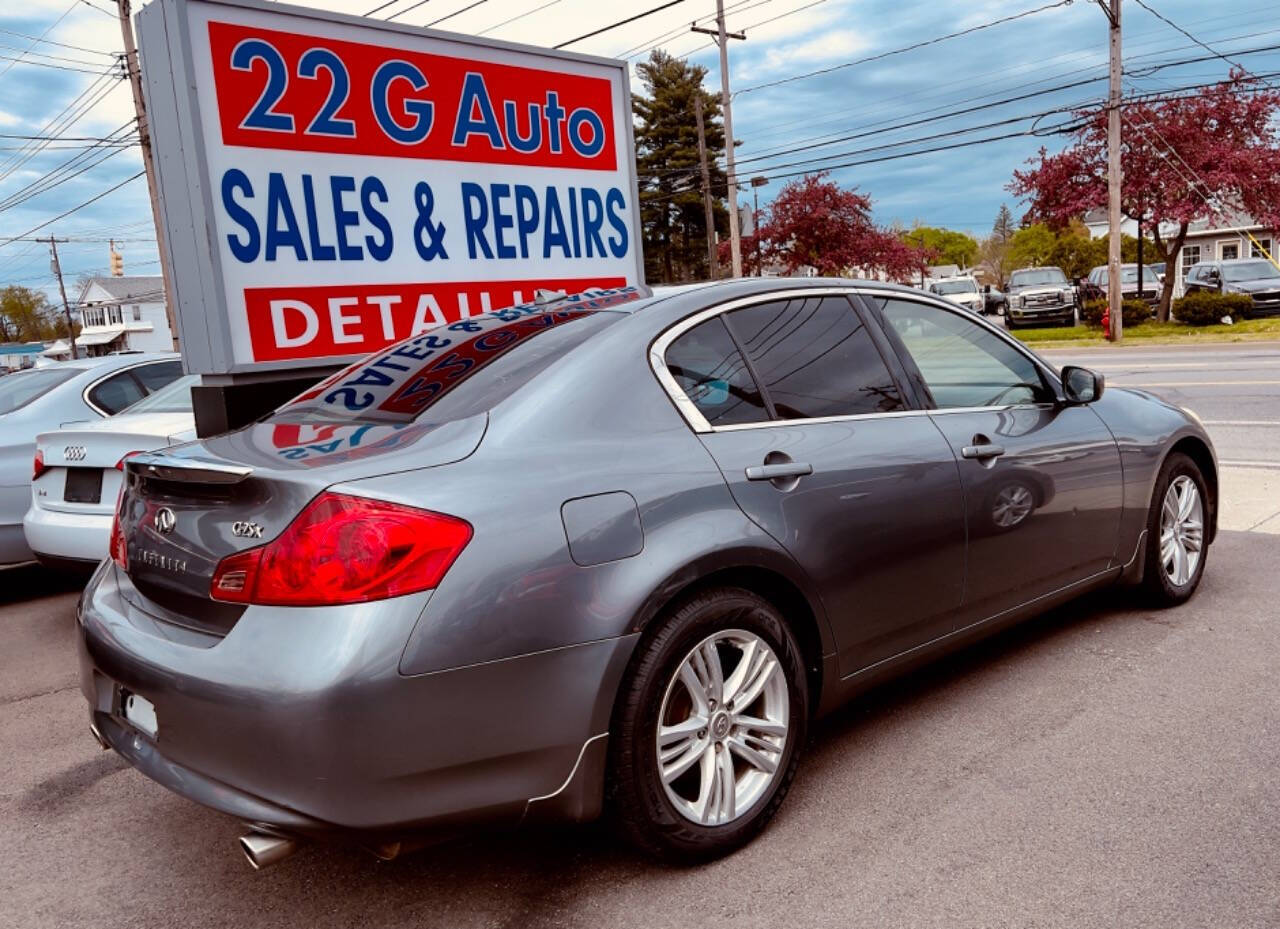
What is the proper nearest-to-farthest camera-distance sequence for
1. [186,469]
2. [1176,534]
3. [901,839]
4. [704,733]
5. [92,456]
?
[186,469] < [704,733] < [901,839] < [1176,534] < [92,456]

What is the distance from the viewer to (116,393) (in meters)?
7.20

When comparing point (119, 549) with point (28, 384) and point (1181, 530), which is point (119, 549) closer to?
point (1181, 530)

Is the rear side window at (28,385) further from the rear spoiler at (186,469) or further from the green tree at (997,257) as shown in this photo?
the green tree at (997,257)

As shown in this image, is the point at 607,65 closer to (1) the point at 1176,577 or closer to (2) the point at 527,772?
(1) the point at 1176,577

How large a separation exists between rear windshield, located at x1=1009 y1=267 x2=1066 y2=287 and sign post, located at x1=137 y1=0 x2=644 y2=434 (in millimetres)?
29396

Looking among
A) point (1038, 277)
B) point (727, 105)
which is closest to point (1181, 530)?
point (727, 105)

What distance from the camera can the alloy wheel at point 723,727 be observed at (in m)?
2.71

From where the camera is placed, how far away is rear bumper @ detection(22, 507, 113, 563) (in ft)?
17.4

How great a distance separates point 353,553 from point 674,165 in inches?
2496

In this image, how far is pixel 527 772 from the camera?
7.95 feet

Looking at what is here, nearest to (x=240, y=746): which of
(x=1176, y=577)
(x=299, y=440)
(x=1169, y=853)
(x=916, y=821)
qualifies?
(x=299, y=440)

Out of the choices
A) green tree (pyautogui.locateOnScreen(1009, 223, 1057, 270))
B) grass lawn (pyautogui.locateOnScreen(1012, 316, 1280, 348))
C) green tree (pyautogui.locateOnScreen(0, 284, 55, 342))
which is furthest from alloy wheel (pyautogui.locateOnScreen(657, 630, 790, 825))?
green tree (pyautogui.locateOnScreen(0, 284, 55, 342))

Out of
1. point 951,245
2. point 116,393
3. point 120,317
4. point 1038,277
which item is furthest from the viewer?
point 951,245

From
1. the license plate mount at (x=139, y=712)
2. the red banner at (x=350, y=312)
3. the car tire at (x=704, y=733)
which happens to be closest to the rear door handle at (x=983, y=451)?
the car tire at (x=704, y=733)
